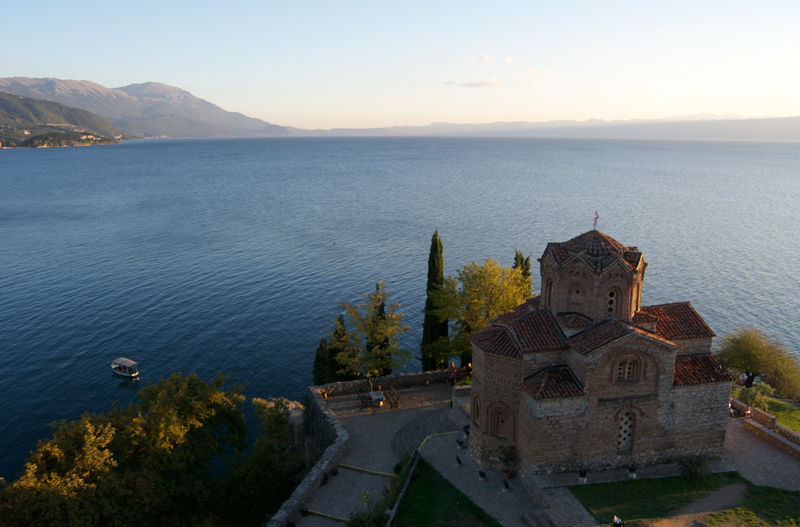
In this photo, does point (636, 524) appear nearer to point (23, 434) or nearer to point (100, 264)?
point (23, 434)

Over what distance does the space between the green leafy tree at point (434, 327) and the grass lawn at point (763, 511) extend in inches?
801

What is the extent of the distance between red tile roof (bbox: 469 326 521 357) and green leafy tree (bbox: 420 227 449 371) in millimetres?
12244

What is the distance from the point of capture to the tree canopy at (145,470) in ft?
64.5

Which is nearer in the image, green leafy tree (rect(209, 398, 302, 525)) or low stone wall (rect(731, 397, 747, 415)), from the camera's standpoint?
green leafy tree (rect(209, 398, 302, 525))

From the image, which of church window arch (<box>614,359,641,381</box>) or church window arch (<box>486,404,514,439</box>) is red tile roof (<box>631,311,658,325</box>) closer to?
church window arch (<box>614,359,641,381</box>)

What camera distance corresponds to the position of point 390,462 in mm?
27203

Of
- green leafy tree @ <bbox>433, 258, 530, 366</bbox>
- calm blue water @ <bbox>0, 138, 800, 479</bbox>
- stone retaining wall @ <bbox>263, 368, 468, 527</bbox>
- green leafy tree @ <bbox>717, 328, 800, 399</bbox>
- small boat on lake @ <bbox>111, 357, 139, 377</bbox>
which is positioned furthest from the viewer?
calm blue water @ <bbox>0, 138, 800, 479</bbox>

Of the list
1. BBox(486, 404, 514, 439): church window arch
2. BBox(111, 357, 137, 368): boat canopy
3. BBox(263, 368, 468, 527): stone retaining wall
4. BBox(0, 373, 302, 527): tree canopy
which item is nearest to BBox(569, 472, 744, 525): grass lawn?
BBox(486, 404, 514, 439): church window arch

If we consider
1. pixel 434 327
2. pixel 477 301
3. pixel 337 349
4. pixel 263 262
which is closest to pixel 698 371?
pixel 477 301

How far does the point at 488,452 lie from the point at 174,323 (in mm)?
43181

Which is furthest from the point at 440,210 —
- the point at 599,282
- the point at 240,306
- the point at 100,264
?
the point at 599,282

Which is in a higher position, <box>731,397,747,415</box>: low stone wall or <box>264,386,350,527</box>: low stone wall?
<box>731,397,747,415</box>: low stone wall

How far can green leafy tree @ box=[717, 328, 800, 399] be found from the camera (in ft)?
129

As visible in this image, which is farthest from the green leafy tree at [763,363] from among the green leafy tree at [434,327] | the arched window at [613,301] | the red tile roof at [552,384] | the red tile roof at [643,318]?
the red tile roof at [552,384]
